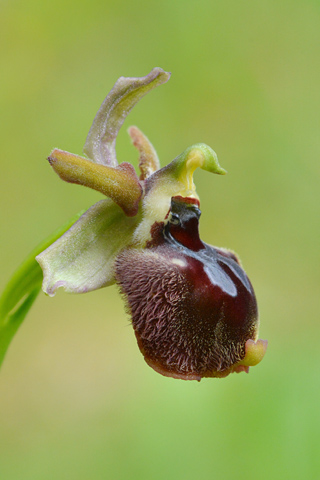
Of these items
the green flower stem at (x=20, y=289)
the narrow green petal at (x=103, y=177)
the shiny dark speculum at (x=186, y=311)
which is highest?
the narrow green petal at (x=103, y=177)

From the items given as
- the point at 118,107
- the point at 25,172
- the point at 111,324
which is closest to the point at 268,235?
the point at 111,324

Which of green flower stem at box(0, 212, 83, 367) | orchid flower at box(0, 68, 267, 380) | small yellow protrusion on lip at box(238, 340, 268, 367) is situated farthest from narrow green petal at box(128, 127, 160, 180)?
small yellow protrusion on lip at box(238, 340, 268, 367)

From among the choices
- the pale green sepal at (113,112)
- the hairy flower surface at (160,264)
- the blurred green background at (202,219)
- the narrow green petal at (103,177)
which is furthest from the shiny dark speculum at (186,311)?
the blurred green background at (202,219)

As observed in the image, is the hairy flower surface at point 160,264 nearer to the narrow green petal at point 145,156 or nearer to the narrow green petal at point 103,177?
the narrow green petal at point 103,177

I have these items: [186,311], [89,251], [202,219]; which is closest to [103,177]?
[89,251]

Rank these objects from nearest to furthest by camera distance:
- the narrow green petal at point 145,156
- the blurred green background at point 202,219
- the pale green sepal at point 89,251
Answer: the pale green sepal at point 89,251, the narrow green petal at point 145,156, the blurred green background at point 202,219

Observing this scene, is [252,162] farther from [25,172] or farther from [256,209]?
[25,172]
